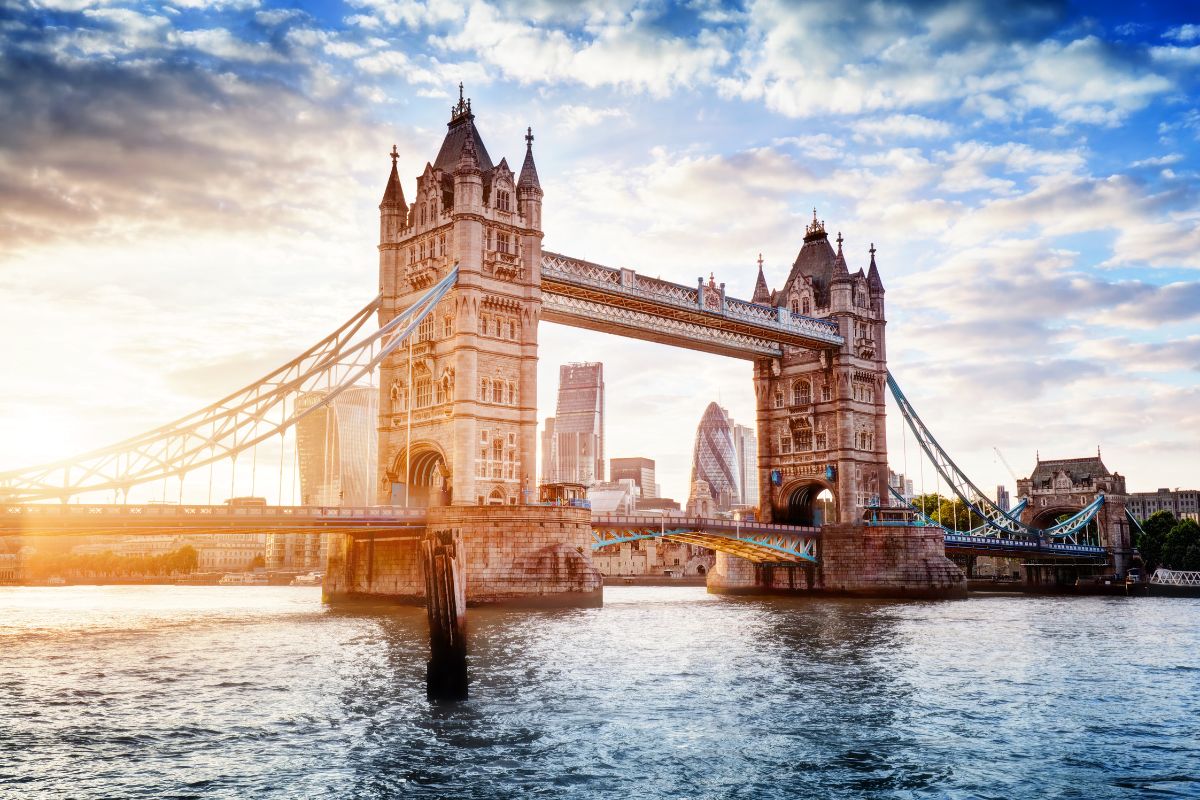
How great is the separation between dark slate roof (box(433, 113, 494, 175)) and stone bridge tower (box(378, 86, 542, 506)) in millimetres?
105

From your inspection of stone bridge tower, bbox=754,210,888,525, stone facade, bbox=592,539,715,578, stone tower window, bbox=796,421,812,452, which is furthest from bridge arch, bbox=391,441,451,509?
stone facade, bbox=592,539,715,578

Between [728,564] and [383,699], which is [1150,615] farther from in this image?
[383,699]

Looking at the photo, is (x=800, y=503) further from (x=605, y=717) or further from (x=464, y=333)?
(x=605, y=717)

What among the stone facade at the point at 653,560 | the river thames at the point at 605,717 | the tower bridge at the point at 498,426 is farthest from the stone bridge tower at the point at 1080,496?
the river thames at the point at 605,717

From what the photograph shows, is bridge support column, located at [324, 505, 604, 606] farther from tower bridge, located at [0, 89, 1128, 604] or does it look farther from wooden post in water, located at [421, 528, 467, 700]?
wooden post in water, located at [421, 528, 467, 700]

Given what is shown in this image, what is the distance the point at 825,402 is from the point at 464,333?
128ft

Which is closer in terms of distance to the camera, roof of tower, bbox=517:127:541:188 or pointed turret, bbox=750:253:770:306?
roof of tower, bbox=517:127:541:188

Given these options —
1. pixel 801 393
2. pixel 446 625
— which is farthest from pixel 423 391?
pixel 446 625

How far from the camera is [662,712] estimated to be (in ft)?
79.8

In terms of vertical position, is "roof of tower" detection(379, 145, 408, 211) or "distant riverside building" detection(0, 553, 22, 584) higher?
"roof of tower" detection(379, 145, 408, 211)

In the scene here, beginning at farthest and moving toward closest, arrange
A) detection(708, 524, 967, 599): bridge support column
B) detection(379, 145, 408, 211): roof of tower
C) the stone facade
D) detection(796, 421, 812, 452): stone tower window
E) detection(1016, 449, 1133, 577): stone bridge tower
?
the stone facade
detection(1016, 449, 1133, 577): stone bridge tower
detection(796, 421, 812, 452): stone tower window
detection(708, 524, 967, 599): bridge support column
detection(379, 145, 408, 211): roof of tower

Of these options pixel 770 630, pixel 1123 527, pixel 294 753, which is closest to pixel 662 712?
pixel 294 753

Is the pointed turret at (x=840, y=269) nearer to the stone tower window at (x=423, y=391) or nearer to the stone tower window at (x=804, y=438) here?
the stone tower window at (x=804, y=438)

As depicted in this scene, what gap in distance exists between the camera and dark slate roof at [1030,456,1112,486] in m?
117
